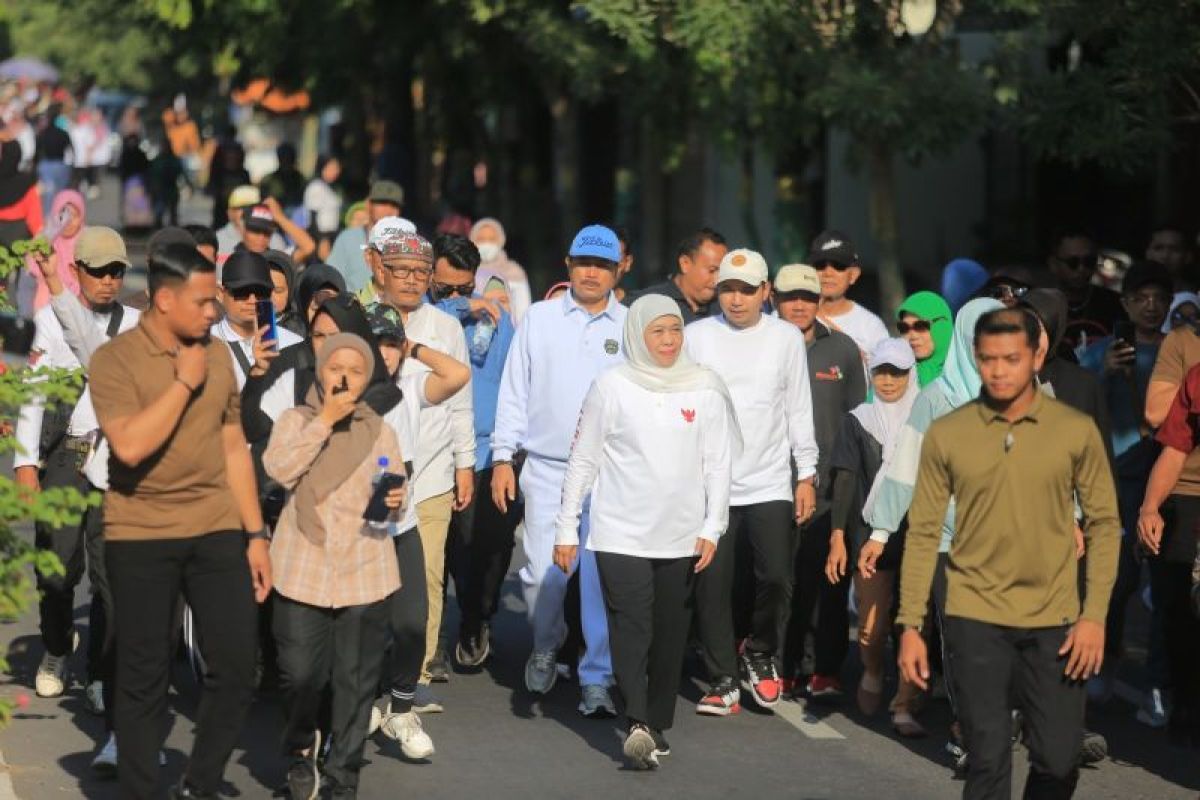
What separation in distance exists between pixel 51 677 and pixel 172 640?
2649mm

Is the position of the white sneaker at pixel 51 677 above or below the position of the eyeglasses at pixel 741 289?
below

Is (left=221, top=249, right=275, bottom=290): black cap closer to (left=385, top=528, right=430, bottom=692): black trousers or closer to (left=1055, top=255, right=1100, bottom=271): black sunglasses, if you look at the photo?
(left=385, top=528, right=430, bottom=692): black trousers

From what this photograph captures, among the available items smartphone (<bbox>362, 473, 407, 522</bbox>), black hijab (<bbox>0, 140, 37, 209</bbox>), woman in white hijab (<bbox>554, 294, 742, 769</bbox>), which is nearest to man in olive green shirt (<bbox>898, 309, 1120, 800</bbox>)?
smartphone (<bbox>362, 473, 407, 522</bbox>)

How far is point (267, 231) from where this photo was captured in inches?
569

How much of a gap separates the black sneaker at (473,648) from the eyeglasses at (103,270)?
2.60 metres

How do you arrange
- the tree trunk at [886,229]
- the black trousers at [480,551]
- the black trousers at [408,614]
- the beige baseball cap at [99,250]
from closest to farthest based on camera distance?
the black trousers at [408,614] < the beige baseball cap at [99,250] < the black trousers at [480,551] < the tree trunk at [886,229]

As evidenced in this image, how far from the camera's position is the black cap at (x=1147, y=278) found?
11.2 metres

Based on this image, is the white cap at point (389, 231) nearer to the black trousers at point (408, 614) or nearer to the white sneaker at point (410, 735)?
the black trousers at point (408, 614)

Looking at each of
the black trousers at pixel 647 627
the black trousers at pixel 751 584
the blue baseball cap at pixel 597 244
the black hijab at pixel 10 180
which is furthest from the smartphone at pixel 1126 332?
the black hijab at pixel 10 180

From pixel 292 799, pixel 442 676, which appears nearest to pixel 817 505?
pixel 442 676

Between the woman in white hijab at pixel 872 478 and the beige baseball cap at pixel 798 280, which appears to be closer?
the woman in white hijab at pixel 872 478

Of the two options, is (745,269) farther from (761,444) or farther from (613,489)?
(613,489)

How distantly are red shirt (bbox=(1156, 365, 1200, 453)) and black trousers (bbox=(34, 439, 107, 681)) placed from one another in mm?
4207

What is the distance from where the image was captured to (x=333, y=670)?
27.1 ft
